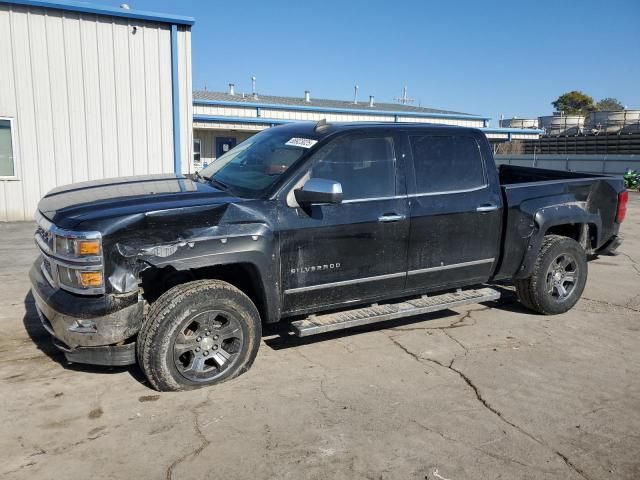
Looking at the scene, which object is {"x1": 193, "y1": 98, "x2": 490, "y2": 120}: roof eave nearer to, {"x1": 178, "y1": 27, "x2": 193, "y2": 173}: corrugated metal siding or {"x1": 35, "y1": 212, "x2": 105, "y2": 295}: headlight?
{"x1": 178, "y1": 27, "x2": 193, "y2": 173}: corrugated metal siding

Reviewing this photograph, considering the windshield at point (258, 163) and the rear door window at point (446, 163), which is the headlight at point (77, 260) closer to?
the windshield at point (258, 163)

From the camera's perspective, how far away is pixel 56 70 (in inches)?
430

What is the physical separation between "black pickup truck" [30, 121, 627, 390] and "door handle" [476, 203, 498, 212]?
1 centimetres

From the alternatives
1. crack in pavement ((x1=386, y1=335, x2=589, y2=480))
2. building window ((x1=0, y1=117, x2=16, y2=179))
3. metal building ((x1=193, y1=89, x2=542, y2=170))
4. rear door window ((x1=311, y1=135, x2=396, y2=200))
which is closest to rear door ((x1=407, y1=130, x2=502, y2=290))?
rear door window ((x1=311, y1=135, x2=396, y2=200))

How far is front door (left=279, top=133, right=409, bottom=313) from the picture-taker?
4145 mm

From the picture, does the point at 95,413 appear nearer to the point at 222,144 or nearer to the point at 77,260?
the point at 77,260

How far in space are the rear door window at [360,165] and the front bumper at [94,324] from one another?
1746mm

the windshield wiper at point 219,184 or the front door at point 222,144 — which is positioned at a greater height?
the front door at point 222,144

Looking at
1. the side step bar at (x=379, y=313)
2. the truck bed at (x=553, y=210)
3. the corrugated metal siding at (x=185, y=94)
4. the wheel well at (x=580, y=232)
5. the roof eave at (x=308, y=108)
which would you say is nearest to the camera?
the side step bar at (x=379, y=313)

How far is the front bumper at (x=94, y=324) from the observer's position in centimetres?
354

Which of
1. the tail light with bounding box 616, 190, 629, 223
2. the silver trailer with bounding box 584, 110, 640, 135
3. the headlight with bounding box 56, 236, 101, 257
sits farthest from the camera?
the silver trailer with bounding box 584, 110, 640, 135

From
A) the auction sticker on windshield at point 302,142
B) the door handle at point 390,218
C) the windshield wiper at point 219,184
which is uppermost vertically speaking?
the auction sticker on windshield at point 302,142

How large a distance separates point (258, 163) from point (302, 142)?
45 centimetres

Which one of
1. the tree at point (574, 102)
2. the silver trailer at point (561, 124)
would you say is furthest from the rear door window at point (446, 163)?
the tree at point (574, 102)
